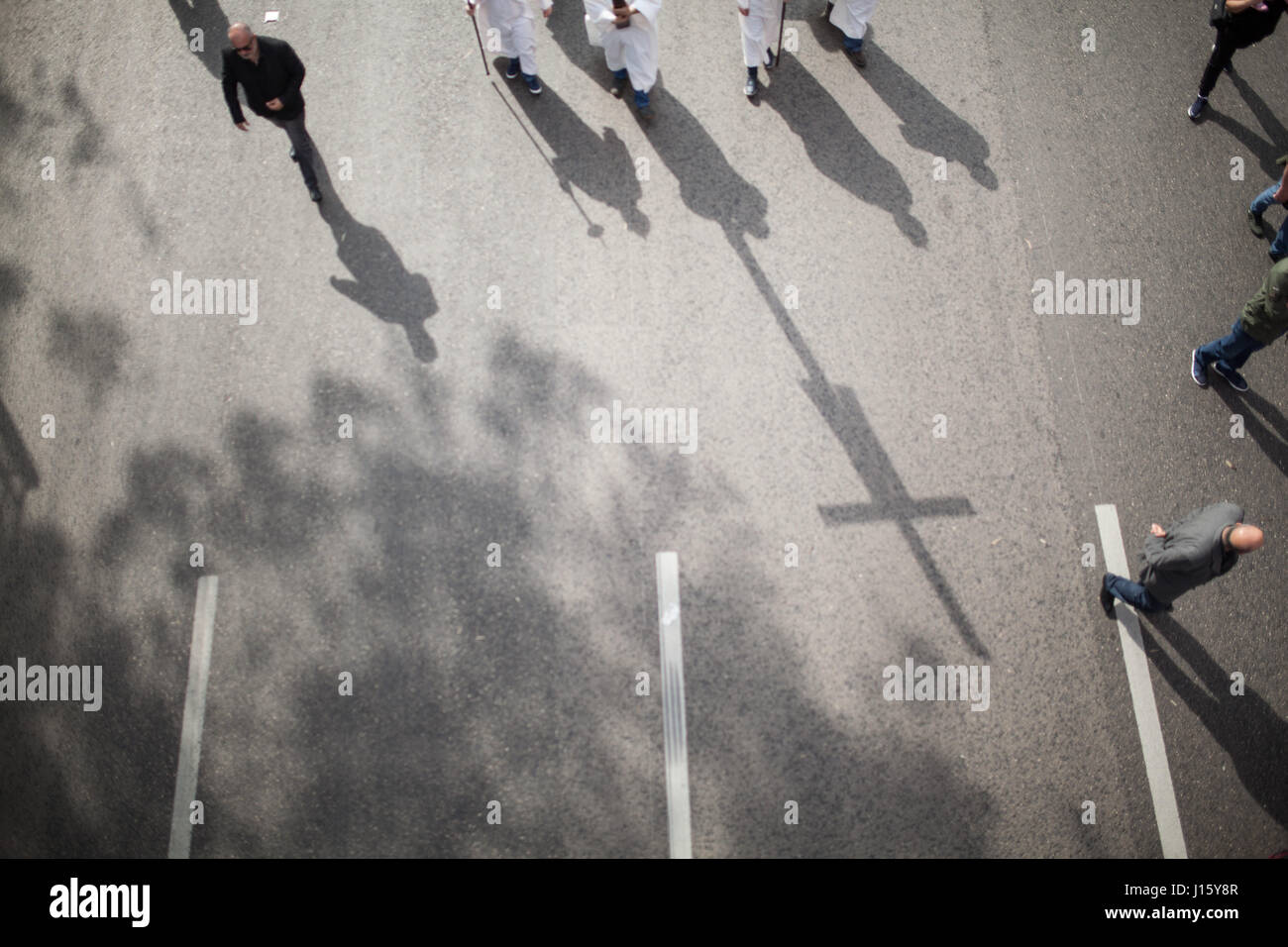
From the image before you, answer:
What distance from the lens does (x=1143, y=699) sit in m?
5.98

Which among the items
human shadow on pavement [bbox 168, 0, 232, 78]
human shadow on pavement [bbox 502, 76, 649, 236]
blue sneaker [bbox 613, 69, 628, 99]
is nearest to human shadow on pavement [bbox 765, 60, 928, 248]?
blue sneaker [bbox 613, 69, 628, 99]

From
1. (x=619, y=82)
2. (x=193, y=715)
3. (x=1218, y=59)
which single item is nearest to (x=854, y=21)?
(x=619, y=82)

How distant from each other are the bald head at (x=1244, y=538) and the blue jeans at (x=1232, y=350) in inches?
79.8

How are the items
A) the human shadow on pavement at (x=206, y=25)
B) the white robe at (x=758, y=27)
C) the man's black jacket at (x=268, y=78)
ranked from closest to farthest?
the man's black jacket at (x=268, y=78) < the white robe at (x=758, y=27) < the human shadow on pavement at (x=206, y=25)

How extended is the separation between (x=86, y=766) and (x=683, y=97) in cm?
777

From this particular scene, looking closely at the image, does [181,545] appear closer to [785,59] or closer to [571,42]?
[571,42]

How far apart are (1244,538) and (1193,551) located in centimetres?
30

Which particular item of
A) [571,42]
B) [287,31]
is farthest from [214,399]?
[571,42]

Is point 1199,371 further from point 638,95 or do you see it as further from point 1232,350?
point 638,95

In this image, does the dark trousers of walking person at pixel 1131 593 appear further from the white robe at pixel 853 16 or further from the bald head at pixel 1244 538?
the white robe at pixel 853 16

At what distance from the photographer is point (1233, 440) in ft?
21.8

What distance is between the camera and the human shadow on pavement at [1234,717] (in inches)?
227

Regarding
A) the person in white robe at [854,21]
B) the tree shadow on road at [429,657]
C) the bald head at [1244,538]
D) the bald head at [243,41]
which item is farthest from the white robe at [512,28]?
the bald head at [1244,538]

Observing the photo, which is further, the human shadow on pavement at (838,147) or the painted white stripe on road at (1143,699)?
the human shadow on pavement at (838,147)
